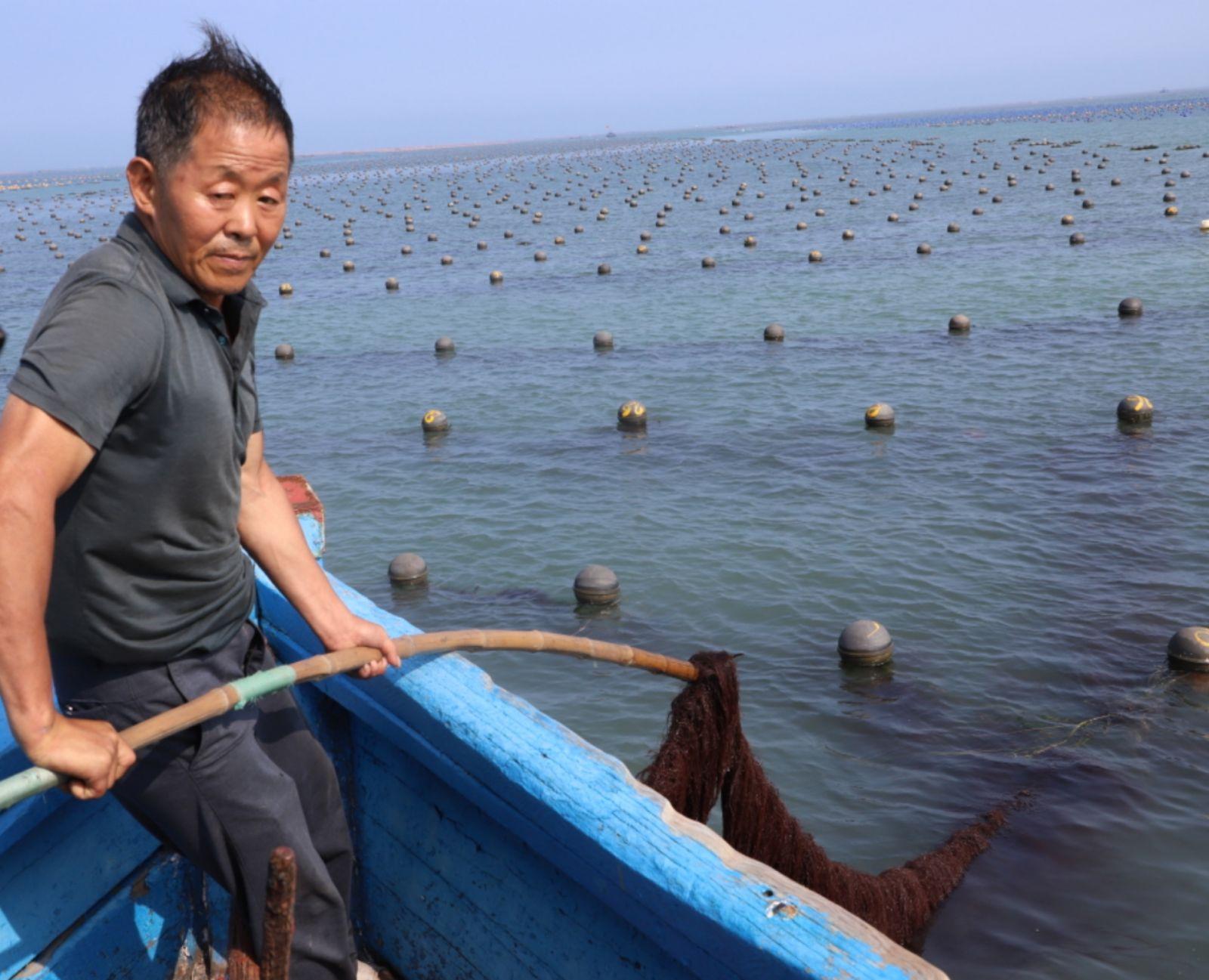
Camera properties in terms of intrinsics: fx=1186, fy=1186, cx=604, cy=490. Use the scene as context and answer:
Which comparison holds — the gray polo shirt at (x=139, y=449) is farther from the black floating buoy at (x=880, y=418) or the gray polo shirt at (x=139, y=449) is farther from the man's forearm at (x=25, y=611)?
the black floating buoy at (x=880, y=418)

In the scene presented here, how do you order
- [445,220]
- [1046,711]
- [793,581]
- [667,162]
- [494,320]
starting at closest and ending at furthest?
1. [1046,711]
2. [793,581]
3. [494,320]
4. [445,220]
5. [667,162]

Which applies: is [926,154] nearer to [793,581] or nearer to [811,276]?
[811,276]

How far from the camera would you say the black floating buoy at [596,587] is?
10.3 metres

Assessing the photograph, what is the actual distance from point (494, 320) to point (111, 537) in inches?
901

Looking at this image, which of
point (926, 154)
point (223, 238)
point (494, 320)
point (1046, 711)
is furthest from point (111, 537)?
point (926, 154)

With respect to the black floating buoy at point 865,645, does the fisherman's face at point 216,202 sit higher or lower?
higher

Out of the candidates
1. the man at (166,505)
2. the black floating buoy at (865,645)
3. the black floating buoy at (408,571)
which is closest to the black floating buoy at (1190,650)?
the black floating buoy at (865,645)

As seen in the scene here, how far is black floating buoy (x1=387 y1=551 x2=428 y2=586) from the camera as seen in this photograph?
37.0 ft

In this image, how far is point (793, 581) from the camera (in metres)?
10.7

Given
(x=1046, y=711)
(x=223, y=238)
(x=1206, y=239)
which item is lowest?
(x=1046, y=711)

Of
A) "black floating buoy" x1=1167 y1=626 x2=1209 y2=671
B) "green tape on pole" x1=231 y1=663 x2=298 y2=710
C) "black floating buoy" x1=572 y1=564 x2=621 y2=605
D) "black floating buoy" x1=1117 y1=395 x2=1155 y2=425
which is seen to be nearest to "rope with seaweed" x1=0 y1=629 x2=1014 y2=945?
"green tape on pole" x1=231 y1=663 x2=298 y2=710

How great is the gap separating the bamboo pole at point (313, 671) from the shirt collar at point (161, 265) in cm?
81

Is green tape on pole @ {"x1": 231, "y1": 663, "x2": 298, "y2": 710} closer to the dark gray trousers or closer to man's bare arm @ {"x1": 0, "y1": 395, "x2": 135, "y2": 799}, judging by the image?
the dark gray trousers

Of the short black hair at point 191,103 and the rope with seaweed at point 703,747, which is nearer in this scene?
the short black hair at point 191,103
